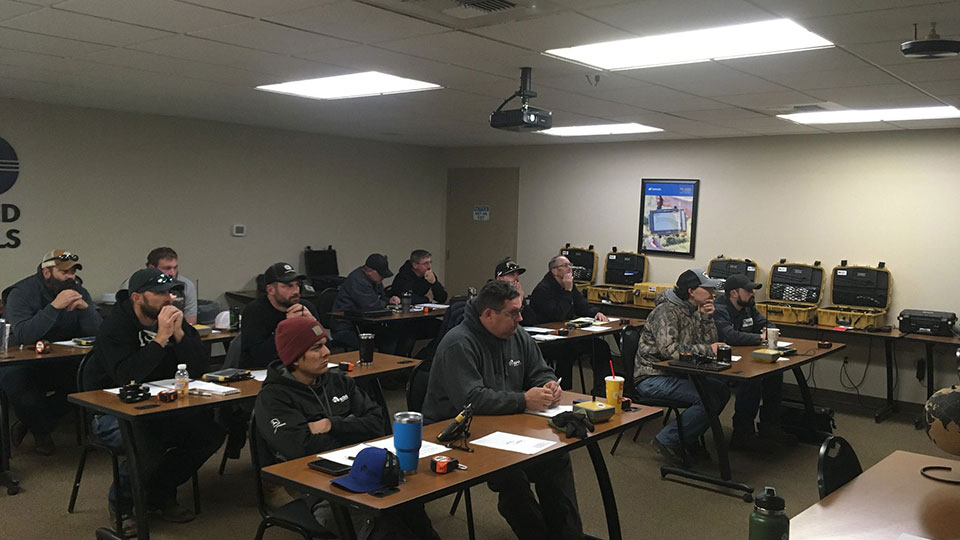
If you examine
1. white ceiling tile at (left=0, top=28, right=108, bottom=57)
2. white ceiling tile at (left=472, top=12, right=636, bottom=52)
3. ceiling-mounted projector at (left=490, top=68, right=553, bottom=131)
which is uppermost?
white ceiling tile at (left=0, top=28, right=108, bottom=57)

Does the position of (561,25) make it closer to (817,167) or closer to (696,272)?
(696,272)

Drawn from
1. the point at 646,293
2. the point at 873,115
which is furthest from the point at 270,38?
the point at 646,293

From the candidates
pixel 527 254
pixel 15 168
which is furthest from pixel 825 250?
pixel 15 168

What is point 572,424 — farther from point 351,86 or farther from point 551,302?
point 551,302

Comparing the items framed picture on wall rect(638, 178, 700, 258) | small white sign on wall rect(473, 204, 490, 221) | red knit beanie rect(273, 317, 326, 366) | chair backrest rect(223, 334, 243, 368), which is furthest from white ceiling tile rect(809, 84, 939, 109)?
small white sign on wall rect(473, 204, 490, 221)

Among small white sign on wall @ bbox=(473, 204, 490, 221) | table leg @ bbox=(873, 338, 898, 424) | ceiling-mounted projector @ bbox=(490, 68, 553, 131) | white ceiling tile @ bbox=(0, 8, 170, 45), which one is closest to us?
white ceiling tile @ bbox=(0, 8, 170, 45)

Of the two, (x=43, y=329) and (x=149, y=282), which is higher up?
(x=149, y=282)

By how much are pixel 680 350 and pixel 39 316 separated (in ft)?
14.4

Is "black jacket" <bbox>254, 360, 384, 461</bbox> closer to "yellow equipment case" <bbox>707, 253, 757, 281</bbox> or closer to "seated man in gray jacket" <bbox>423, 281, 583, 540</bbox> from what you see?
"seated man in gray jacket" <bbox>423, 281, 583, 540</bbox>

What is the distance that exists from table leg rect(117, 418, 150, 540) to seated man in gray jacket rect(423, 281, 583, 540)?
4.68 feet

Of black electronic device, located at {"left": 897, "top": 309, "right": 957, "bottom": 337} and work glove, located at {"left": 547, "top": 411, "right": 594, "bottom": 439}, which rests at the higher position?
black electronic device, located at {"left": 897, "top": 309, "right": 957, "bottom": 337}

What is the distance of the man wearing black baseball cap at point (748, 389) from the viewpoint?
235 inches

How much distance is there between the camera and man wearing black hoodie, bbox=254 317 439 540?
3.13 meters

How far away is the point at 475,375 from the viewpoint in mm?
3625
